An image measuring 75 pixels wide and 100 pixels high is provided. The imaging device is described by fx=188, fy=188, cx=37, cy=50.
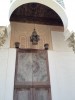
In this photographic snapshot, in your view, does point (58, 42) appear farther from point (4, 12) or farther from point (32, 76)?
point (4, 12)

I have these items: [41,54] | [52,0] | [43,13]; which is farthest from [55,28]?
[52,0]

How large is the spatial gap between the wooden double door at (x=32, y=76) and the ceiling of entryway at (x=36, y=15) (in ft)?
3.23

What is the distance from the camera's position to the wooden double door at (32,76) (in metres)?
4.40

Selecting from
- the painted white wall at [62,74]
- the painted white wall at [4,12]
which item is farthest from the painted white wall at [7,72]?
the painted white wall at [4,12]

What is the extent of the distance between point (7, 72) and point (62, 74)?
4.44ft

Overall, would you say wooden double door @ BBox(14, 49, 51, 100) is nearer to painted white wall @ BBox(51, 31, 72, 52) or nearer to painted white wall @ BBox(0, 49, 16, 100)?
painted white wall @ BBox(0, 49, 16, 100)

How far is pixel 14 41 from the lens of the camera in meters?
5.00

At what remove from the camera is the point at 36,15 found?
17.7 feet

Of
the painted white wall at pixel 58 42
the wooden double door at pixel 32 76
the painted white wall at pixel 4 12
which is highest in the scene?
the painted white wall at pixel 4 12

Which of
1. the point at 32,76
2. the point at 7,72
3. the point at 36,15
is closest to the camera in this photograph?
the point at 7,72

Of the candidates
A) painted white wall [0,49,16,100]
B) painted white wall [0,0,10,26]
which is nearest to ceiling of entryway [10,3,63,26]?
painted white wall [0,0,10,26]

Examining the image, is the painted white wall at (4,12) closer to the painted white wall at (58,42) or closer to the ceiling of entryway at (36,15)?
the ceiling of entryway at (36,15)

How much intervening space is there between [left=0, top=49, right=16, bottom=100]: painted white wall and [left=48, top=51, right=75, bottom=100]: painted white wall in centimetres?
97

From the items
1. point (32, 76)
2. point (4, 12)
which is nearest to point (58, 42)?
point (32, 76)
